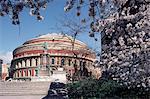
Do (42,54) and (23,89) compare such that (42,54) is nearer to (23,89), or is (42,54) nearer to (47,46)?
(47,46)

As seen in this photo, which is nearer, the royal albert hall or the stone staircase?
the stone staircase

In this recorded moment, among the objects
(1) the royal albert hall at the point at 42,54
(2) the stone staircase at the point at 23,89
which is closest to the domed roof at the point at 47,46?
(1) the royal albert hall at the point at 42,54

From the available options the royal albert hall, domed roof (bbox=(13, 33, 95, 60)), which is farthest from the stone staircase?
domed roof (bbox=(13, 33, 95, 60))

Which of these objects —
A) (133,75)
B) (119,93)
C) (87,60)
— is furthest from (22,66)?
(133,75)

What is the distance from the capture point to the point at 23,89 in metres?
24.7

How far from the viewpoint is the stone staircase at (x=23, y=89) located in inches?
923

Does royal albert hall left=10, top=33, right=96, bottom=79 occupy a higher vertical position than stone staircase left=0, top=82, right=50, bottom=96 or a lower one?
higher

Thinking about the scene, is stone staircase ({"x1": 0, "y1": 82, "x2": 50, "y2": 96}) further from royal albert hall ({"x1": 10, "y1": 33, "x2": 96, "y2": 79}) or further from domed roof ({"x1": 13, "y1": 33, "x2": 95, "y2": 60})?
domed roof ({"x1": 13, "y1": 33, "x2": 95, "y2": 60})

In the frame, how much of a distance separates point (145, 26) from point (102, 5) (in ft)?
6.74

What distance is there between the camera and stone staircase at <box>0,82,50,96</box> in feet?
76.9

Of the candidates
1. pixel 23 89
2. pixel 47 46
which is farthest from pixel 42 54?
pixel 23 89

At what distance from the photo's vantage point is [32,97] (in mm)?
21297

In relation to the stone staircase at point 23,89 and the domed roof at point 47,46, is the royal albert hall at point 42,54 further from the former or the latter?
the stone staircase at point 23,89

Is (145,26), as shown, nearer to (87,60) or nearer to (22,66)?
(87,60)
